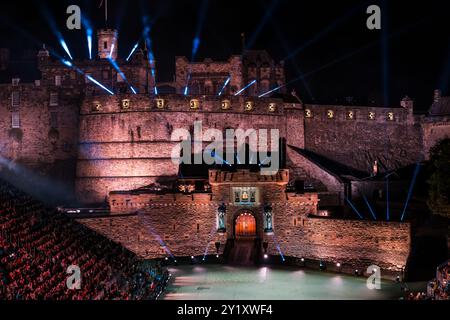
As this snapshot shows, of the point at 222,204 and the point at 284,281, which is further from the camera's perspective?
the point at 222,204

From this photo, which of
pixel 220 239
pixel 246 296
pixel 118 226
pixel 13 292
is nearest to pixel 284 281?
pixel 246 296

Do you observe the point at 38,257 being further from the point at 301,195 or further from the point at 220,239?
the point at 301,195

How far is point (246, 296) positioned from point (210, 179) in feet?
48.0

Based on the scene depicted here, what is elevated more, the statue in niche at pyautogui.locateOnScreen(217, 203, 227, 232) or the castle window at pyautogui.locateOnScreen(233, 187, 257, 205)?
the castle window at pyautogui.locateOnScreen(233, 187, 257, 205)

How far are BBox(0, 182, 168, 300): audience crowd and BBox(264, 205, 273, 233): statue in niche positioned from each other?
28.8ft

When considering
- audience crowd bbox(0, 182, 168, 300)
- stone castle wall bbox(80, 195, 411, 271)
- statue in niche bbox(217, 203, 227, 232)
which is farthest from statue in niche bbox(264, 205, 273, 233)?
audience crowd bbox(0, 182, 168, 300)

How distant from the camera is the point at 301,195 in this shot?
49.5 meters

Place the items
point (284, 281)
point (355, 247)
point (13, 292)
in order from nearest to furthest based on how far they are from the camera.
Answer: point (13, 292), point (284, 281), point (355, 247)

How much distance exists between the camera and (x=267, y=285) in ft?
131

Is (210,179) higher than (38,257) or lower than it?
higher

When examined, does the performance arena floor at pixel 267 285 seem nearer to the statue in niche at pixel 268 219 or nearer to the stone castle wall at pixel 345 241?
the stone castle wall at pixel 345 241

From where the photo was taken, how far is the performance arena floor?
37.2m

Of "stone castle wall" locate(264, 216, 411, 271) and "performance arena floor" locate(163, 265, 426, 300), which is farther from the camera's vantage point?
"stone castle wall" locate(264, 216, 411, 271)

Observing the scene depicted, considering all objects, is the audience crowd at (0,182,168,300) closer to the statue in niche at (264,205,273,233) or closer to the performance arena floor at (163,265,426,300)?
the performance arena floor at (163,265,426,300)
